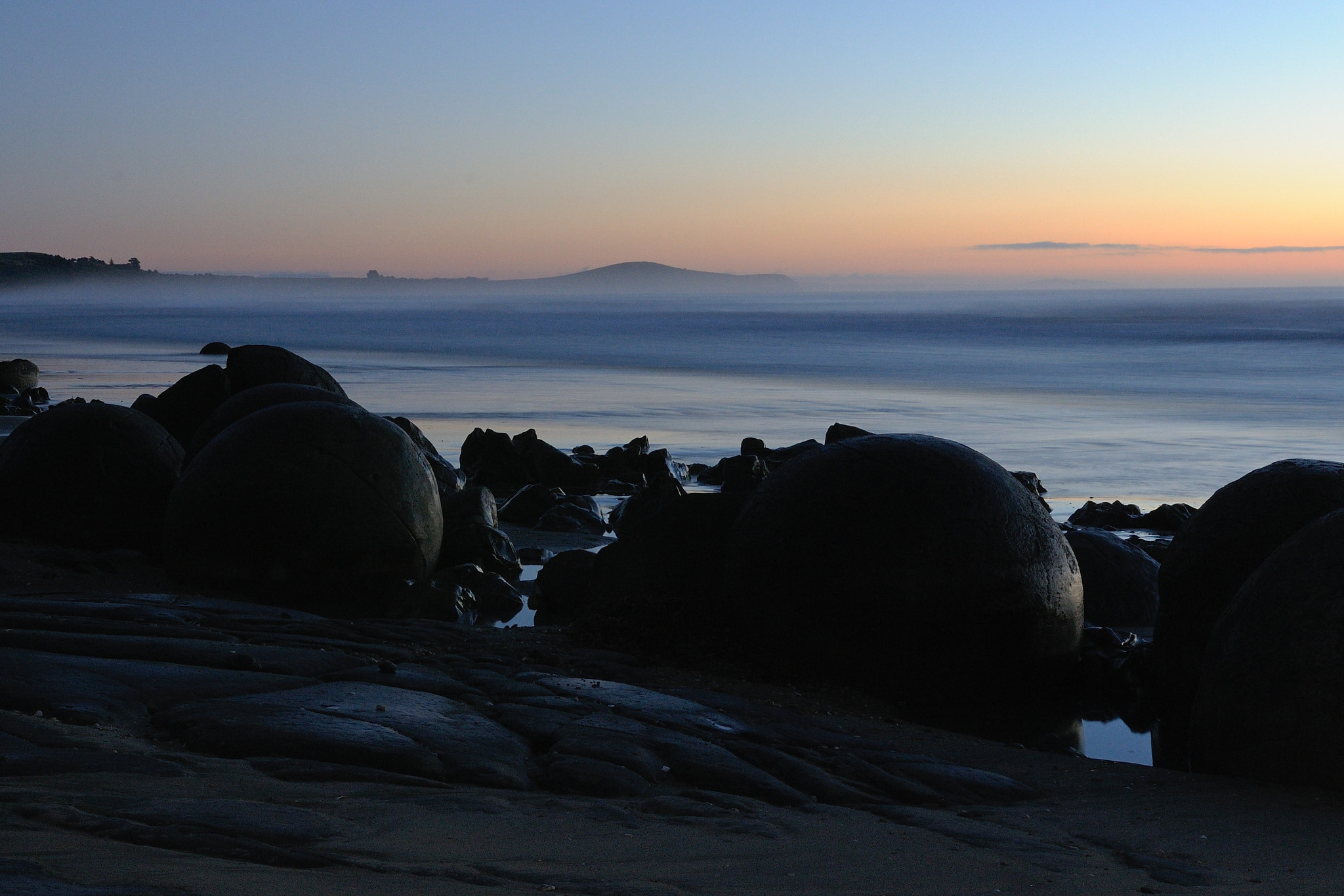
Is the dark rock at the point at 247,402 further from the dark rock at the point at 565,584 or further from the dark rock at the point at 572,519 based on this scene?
the dark rock at the point at 572,519

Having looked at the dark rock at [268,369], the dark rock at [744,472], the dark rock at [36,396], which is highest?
A: the dark rock at [268,369]

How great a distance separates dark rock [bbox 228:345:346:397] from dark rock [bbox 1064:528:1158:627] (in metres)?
8.16

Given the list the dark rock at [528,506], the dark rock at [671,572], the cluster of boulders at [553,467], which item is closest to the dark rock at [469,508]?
the dark rock at [528,506]

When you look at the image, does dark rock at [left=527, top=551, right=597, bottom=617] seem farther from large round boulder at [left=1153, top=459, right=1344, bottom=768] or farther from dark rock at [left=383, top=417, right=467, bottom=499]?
dark rock at [left=383, top=417, right=467, bottom=499]

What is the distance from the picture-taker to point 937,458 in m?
7.51

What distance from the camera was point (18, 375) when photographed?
1208 inches

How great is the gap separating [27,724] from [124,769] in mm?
573

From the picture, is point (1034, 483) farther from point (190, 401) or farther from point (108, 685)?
point (108, 685)

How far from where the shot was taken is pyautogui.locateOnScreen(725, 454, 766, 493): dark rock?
1442 cm

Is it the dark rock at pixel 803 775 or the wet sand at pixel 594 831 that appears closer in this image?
the wet sand at pixel 594 831

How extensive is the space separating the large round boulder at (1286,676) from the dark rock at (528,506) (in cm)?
915

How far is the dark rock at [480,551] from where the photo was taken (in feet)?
36.5

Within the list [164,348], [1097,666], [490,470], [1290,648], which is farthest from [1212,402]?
[164,348]

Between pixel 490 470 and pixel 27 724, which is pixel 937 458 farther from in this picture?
pixel 490 470
